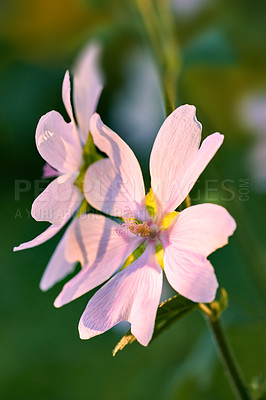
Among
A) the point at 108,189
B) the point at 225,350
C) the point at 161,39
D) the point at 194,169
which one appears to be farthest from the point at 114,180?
the point at 161,39

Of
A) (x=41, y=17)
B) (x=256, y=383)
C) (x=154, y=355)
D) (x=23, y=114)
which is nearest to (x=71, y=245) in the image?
(x=256, y=383)

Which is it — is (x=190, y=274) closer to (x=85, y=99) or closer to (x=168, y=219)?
(x=168, y=219)

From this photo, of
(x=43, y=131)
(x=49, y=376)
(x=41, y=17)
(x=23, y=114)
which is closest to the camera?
(x=43, y=131)

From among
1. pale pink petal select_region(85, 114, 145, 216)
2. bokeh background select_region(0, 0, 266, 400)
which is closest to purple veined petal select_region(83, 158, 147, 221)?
pale pink petal select_region(85, 114, 145, 216)

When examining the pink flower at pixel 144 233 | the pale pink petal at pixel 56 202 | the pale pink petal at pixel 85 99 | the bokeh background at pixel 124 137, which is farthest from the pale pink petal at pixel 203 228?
the bokeh background at pixel 124 137

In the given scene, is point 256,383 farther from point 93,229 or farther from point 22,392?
point 22,392
